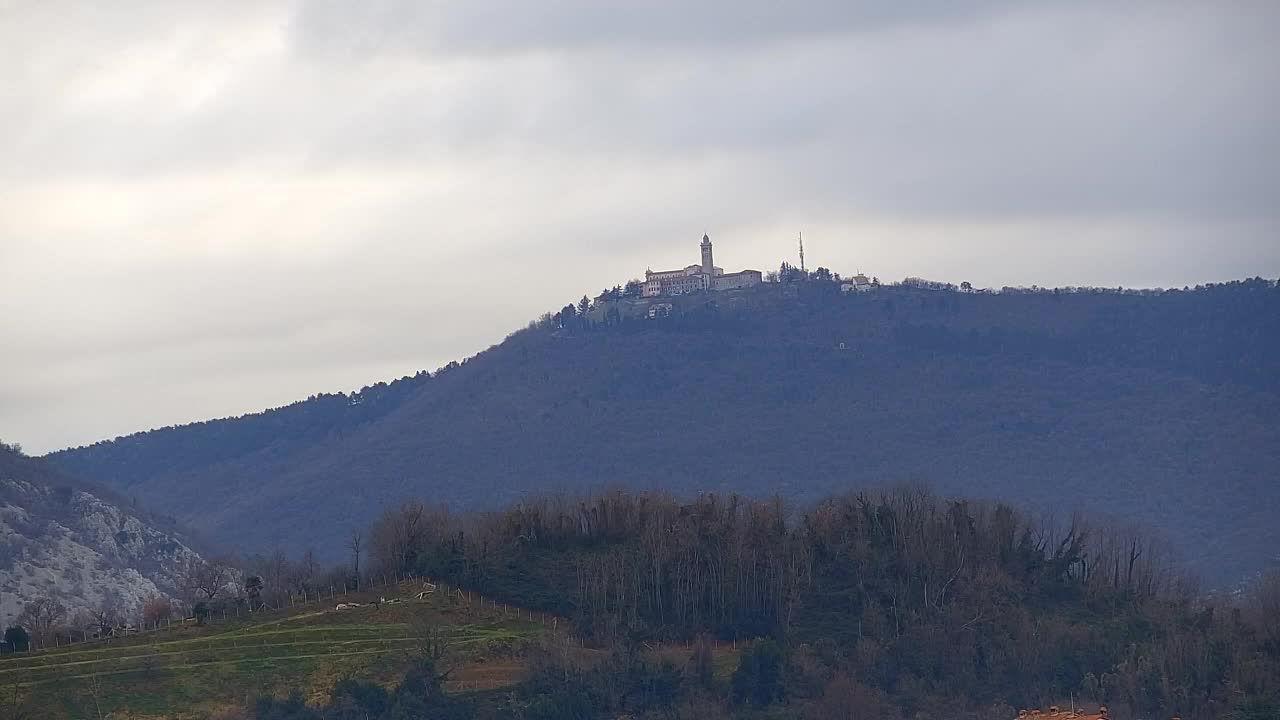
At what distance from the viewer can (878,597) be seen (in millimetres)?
103812

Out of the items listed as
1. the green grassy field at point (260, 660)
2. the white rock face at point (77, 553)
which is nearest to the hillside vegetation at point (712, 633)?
the green grassy field at point (260, 660)

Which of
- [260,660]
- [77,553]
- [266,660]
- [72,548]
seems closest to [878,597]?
[266,660]

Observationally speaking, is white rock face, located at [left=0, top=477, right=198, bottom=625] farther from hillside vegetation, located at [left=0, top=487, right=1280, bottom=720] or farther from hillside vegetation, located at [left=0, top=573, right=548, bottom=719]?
hillside vegetation, located at [left=0, top=573, right=548, bottom=719]

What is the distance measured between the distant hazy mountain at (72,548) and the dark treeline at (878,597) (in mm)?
36726

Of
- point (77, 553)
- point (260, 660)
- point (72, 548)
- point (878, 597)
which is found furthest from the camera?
point (72, 548)

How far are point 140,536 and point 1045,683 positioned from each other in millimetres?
87876

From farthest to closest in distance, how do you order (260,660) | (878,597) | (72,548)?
(72,548) < (878,597) < (260,660)

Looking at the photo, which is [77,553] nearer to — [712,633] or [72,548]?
[72,548]

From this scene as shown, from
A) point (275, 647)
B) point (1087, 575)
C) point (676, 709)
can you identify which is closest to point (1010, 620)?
point (1087, 575)

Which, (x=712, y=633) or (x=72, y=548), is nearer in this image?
(x=712, y=633)

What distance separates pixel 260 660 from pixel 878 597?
31269mm

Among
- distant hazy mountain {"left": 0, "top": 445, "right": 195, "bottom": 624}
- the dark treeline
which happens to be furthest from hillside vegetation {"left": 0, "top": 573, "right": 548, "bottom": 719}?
distant hazy mountain {"left": 0, "top": 445, "right": 195, "bottom": 624}

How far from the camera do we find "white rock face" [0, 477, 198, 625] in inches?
5482

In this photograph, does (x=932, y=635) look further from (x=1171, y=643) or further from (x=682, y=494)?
(x=682, y=494)
